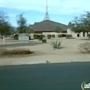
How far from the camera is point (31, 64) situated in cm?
1836

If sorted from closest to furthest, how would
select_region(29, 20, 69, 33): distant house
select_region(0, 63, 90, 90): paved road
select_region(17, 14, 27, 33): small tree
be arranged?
1. select_region(0, 63, 90, 90): paved road
2. select_region(17, 14, 27, 33): small tree
3. select_region(29, 20, 69, 33): distant house

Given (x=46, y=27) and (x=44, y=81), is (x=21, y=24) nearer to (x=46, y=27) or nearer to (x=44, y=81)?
(x=46, y=27)

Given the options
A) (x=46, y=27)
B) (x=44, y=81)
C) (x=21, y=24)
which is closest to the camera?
(x=44, y=81)

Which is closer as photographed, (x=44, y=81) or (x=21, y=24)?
(x=44, y=81)

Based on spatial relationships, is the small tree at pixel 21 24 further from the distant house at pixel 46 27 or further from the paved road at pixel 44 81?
the paved road at pixel 44 81

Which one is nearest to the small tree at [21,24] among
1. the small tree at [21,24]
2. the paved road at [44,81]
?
Answer: the small tree at [21,24]

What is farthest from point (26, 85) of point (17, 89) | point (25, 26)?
point (25, 26)

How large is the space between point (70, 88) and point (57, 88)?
491 mm

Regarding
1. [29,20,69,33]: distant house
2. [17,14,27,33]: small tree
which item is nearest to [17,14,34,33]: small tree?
[17,14,27,33]: small tree

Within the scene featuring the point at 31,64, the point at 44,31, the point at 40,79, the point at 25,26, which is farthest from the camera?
the point at 44,31

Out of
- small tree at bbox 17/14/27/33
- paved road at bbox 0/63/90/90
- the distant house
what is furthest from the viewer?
the distant house

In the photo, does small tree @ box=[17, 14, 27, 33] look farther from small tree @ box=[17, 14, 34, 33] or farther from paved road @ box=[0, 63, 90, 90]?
paved road @ box=[0, 63, 90, 90]

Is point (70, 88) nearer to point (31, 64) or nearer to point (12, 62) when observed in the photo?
point (31, 64)

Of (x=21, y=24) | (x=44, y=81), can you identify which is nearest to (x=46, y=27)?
(x=21, y=24)
